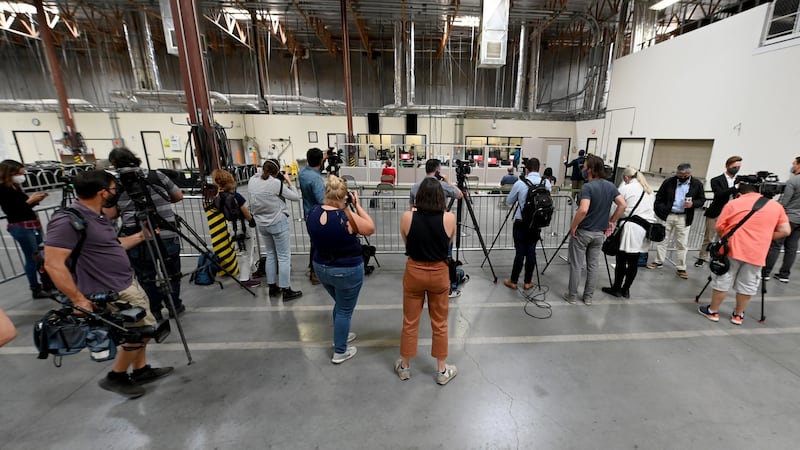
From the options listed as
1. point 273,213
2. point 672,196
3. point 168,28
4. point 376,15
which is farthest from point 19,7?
point 672,196

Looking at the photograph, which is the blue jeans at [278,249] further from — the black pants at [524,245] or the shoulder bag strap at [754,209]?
the shoulder bag strap at [754,209]

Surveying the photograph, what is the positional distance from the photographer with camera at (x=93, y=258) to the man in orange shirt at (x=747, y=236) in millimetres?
5314

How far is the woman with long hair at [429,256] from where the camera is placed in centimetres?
215

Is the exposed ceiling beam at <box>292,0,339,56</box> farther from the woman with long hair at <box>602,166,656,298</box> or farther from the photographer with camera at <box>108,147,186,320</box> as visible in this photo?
the woman with long hair at <box>602,166,656,298</box>

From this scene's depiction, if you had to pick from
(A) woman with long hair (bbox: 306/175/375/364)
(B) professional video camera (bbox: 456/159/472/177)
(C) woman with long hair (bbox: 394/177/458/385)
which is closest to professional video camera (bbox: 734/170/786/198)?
(B) professional video camera (bbox: 456/159/472/177)

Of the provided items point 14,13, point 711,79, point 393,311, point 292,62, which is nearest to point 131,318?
point 393,311

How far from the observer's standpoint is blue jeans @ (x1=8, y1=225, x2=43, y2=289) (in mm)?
3743

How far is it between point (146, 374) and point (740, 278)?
5.69 meters

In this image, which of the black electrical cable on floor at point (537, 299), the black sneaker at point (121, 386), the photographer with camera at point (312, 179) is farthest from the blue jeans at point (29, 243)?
the black electrical cable on floor at point (537, 299)

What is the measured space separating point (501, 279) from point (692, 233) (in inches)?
186

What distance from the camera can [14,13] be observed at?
12289 millimetres

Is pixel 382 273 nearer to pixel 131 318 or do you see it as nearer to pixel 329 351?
pixel 329 351

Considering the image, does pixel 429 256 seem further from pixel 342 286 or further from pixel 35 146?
pixel 35 146

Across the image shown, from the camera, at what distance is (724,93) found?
8.05 m
